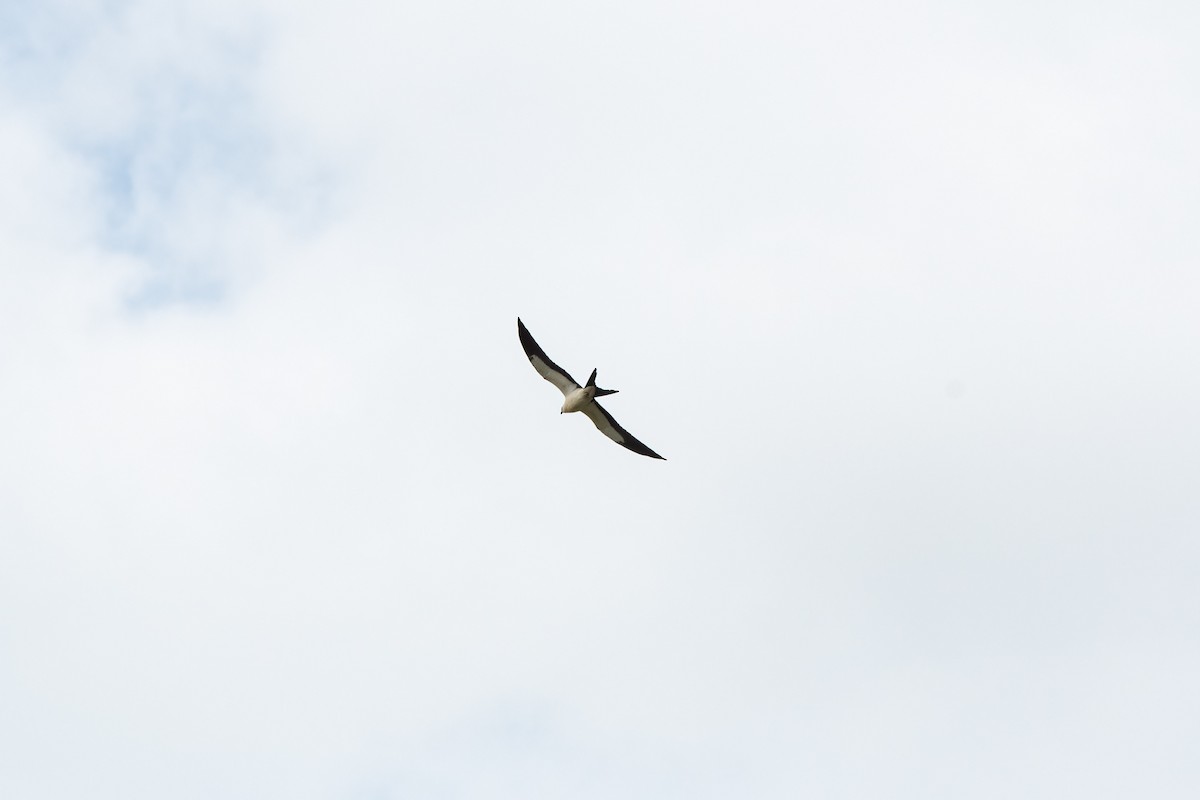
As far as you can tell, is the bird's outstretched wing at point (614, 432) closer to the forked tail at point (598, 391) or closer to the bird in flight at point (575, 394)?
the bird in flight at point (575, 394)

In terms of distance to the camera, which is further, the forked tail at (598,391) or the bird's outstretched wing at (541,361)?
the bird's outstretched wing at (541,361)

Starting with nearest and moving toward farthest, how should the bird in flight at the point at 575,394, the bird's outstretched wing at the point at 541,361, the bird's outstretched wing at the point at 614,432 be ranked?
the bird in flight at the point at 575,394
the bird's outstretched wing at the point at 541,361
the bird's outstretched wing at the point at 614,432

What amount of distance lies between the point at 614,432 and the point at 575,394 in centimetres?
437

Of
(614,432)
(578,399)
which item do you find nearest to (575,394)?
(578,399)

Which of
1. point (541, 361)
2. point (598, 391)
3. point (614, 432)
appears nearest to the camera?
point (598, 391)

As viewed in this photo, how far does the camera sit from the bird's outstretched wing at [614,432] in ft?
248

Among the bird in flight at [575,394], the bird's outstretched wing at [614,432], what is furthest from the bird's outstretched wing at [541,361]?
the bird's outstretched wing at [614,432]

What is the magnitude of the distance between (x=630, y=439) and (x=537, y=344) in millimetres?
7541

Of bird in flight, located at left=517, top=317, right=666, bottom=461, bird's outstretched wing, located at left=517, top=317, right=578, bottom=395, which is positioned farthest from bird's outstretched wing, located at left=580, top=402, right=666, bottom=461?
bird's outstretched wing, located at left=517, top=317, right=578, bottom=395

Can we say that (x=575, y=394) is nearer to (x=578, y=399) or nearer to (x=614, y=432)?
(x=578, y=399)

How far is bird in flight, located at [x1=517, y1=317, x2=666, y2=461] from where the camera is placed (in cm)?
7369

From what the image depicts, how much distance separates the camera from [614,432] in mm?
77125

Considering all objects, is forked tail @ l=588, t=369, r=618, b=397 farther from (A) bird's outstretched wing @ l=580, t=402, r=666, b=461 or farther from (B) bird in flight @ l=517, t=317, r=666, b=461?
(A) bird's outstretched wing @ l=580, t=402, r=666, b=461

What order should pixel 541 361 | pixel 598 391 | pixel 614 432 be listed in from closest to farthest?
pixel 598 391
pixel 541 361
pixel 614 432
